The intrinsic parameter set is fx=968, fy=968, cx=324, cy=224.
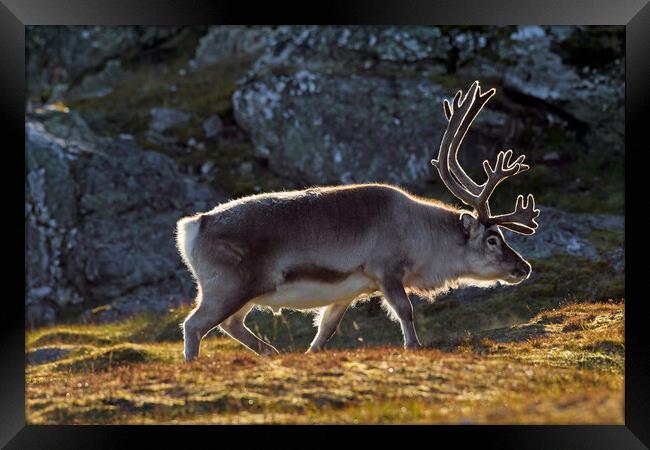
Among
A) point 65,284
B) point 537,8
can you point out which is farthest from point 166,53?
point 537,8

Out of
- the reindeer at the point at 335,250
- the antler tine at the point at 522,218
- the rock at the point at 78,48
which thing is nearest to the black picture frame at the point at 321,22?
the reindeer at the point at 335,250

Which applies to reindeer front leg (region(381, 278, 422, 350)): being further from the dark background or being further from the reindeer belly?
the dark background

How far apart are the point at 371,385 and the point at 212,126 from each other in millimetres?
19112

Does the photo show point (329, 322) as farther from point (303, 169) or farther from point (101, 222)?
point (303, 169)

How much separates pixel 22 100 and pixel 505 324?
10.2 m

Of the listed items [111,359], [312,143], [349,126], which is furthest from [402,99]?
[111,359]

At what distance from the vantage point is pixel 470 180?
1498cm

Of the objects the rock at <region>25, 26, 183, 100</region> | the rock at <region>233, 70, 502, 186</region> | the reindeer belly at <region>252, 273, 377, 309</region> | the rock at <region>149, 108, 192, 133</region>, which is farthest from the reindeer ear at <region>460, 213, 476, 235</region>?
the rock at <region>25, 26, 183, 100</region>

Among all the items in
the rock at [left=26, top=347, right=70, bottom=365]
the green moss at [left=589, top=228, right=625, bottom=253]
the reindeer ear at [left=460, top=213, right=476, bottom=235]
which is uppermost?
the reindeer ear at [left=460, top=213, right=476, bottom=235]

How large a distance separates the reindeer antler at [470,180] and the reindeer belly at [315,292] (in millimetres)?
2149

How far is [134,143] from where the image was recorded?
2712 cm

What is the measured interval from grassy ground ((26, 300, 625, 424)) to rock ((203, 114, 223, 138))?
14360 millimetres

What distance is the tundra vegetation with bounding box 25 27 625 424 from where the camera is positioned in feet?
50.2

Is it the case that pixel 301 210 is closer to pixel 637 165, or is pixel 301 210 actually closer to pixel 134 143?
pixel 637 165
